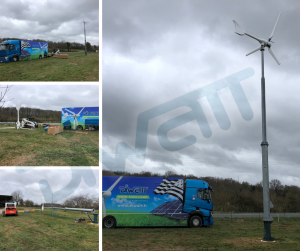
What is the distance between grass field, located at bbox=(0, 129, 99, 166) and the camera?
422 cm

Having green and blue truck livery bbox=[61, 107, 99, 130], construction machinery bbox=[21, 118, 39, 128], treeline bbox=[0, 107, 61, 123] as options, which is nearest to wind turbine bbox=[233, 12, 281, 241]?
green and blue truck livery bbox=[61, 107, 99, 130]

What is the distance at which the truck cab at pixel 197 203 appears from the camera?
1672cm

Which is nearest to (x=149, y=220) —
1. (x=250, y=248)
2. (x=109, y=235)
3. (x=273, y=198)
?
(x=109, y=235)

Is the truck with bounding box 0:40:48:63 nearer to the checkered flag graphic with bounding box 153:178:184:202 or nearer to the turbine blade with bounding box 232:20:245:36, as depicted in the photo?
the turbine blade with bounding box 232:20:245:36

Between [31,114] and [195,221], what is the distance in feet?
44.3

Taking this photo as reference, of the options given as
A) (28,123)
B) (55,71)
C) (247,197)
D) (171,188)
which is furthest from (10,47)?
(247,197)

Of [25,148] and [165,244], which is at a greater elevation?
[25,148]

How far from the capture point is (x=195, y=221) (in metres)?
16.7

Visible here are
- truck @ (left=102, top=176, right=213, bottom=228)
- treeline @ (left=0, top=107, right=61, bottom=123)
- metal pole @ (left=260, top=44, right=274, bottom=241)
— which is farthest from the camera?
truck @ (left=102, top=176, right=213, bottom=228)

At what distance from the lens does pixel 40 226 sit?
30.3 ft

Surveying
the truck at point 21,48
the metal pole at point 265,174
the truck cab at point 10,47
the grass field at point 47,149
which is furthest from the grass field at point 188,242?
the truck cab at point 10,47

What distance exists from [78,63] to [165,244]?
9210mm

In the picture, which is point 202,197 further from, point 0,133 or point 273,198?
point 273,198

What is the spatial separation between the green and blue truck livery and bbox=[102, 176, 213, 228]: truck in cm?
1108
